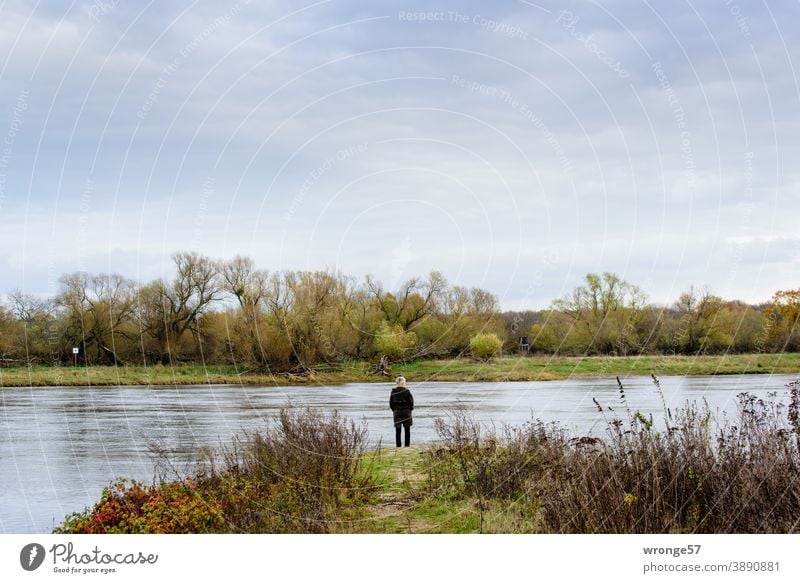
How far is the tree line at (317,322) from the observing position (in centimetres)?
4253

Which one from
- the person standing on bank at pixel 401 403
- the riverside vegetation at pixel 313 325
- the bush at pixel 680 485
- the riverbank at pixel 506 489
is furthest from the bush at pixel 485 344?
the bush at pixel 680 485

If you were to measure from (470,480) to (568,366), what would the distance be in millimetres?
50254

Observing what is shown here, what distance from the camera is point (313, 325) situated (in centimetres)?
4975

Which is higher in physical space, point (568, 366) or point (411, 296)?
point (411, 296)

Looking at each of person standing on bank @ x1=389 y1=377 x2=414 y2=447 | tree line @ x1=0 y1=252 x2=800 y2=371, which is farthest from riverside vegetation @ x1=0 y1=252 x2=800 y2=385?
person standing on bank @ x1=389 y1=377 x2=414 y2=447

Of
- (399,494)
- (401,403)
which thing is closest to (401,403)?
(401,403)

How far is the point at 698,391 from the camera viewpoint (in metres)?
40.5

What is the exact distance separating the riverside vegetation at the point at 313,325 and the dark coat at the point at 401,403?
768 inches

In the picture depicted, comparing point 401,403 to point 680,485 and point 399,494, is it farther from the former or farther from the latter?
point 680,485

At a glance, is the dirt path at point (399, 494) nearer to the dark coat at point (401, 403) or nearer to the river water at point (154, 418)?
the dark coat at point (401, 403)

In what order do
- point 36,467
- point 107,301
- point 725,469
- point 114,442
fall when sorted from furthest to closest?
point 107,301 → point 114,442 → point 36,467 → point 725,469

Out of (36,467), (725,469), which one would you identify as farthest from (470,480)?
(36,467)

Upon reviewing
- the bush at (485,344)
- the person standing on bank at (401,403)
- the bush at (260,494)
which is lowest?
the bush at (260,494)
